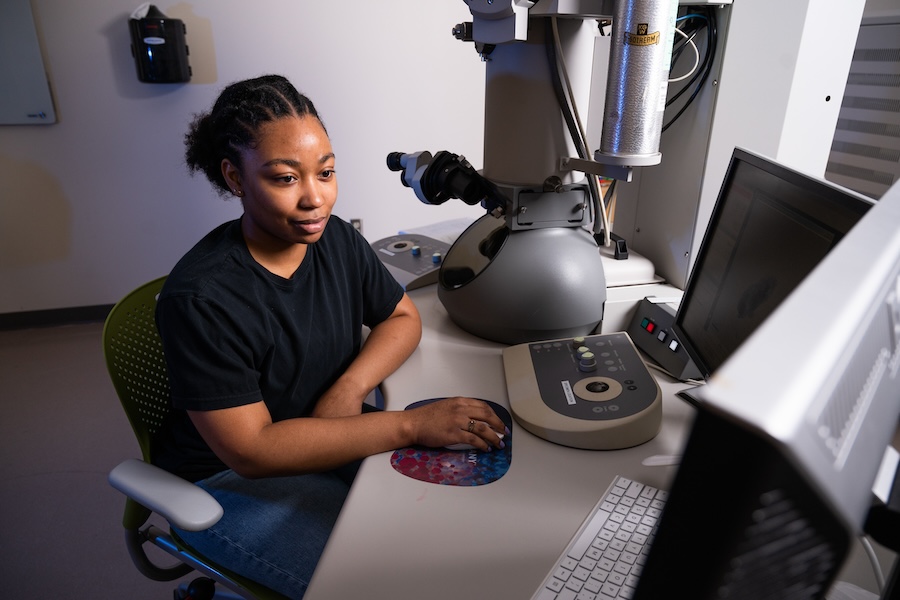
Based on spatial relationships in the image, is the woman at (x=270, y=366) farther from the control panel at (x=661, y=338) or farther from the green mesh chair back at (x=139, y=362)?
the control panel at (x=661, y=338)

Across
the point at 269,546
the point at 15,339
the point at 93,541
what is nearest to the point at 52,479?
the point at 93,541

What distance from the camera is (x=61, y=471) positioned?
1877mm

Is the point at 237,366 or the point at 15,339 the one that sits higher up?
the point at 237,366

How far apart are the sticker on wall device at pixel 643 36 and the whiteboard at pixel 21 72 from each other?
2.49 metres

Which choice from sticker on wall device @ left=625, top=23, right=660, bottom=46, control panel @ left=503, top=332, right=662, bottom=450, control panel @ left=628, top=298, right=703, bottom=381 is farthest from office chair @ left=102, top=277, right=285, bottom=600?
sticker on wall device @ left=625, top=23, right=660, bottom=46

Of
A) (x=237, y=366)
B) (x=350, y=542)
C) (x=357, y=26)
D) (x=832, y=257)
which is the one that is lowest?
(x=350, y=542)

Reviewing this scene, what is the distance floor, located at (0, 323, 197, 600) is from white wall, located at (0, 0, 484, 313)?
414 millimetres

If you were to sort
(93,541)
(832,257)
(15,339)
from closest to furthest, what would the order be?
(832,257) < (93,541) < (15,339)

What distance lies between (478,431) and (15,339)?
2.66 meters

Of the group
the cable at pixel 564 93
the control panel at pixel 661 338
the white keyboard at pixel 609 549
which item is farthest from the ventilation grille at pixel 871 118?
the white keyboard at pixel 609 549

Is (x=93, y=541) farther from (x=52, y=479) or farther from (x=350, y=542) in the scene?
(x=350, y=542)

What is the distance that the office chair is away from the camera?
2.77 feet

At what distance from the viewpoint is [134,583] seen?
1503mm

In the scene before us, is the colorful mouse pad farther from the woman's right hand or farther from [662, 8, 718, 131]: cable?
[662, 8, 718, 131]: cable
